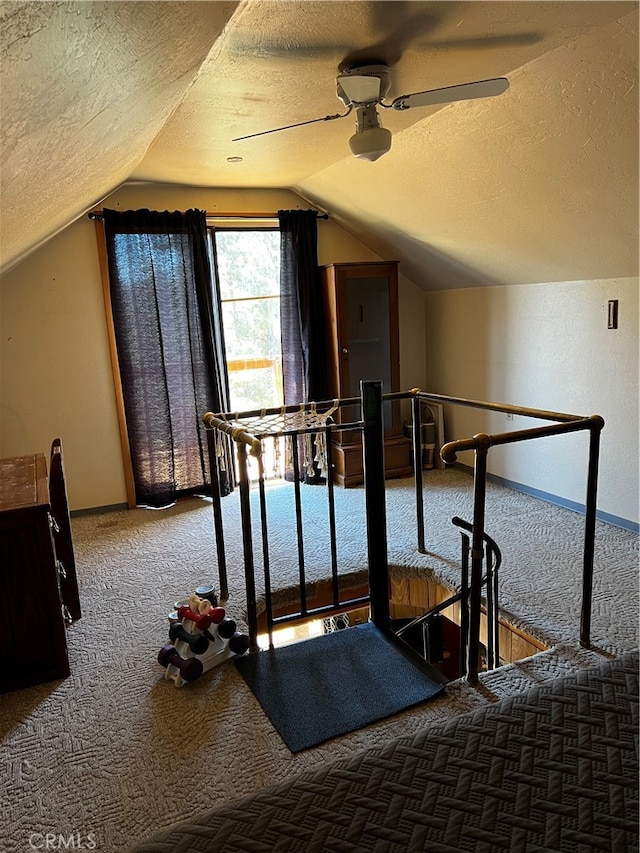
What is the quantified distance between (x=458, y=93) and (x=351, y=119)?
83cm

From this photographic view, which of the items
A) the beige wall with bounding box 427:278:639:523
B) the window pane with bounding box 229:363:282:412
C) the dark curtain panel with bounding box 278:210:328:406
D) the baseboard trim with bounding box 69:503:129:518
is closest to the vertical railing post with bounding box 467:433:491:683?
the beige wall with bounding box 427:278:639:523

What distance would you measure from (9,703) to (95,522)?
1.95 m

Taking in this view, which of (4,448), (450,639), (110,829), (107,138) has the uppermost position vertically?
(107,138)

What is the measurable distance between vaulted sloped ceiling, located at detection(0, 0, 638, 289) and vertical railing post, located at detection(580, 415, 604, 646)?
3.76 ft

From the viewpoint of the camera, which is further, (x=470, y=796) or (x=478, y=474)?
(x=478, y=474)

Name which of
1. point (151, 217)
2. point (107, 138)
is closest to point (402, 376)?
point (151, 217)

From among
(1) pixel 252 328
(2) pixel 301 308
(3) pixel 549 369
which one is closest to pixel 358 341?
(2) pixel 301 308

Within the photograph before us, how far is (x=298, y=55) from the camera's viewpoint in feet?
6.35

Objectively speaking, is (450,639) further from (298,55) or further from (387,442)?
(298,55)

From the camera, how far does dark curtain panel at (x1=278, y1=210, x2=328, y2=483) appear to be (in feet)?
14.6

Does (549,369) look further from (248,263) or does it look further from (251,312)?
(248,263)

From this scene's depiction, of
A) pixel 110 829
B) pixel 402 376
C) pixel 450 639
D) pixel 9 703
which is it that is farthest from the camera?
pixel 402 376

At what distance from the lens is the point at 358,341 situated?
459 cm

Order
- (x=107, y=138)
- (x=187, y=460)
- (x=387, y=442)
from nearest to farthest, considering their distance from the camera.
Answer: (x=107, y=138)
(x=187, y=460)
(x=387, y=442)
